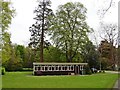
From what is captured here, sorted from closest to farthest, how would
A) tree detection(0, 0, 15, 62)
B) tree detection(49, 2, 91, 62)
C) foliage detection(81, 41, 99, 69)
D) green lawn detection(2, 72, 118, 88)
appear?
green lawn detection(2, 72, 118, 88), tree detection(0, 0, 15, 62), tree detection(49, 2, 91, 62), foliage detection(81, 41, 99, 69)

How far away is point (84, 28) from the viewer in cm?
6788

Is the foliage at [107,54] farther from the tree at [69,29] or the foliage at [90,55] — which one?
the tree at [69,29]

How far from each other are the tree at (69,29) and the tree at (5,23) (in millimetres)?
20576

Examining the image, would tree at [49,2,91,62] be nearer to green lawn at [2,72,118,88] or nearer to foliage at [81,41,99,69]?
foliage at [81,41,99,69]

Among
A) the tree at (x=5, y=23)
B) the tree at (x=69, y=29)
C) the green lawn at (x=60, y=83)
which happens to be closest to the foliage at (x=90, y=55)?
the tree at (x=69, y=29)

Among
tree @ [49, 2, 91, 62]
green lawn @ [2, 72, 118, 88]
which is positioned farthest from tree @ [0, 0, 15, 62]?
tree @ [49, 2, 91, 62]

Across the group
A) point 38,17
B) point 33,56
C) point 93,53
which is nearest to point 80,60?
point 93,53

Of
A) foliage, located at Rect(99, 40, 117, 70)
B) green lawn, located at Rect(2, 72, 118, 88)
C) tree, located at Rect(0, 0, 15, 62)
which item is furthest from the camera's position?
foliage, located at Rect(99, 40, 117, 70)

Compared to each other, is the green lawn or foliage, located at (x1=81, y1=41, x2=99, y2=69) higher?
foliage, located at (x1=81, y1=41, x2=99, y2=69)

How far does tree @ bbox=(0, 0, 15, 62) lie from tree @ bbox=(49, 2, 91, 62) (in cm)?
2058

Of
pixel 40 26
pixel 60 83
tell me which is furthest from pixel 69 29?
pixel 60 83

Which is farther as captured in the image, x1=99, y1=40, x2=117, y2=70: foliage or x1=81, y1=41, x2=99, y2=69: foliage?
x1=99, y1=40, x2=117, y2=70: foliage

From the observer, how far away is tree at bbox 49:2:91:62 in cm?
6609

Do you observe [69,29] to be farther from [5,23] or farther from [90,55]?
[5,23]
